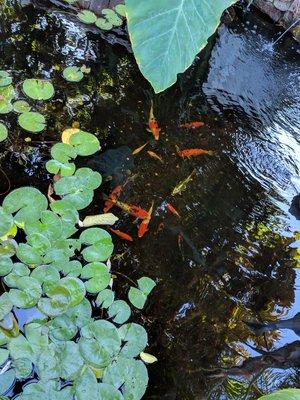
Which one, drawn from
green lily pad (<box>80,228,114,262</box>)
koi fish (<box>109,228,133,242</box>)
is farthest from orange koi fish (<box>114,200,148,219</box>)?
green lily pad (<box>80,228,114,262</box>)

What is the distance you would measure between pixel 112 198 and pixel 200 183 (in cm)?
49

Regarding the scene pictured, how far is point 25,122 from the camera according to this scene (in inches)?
91.6

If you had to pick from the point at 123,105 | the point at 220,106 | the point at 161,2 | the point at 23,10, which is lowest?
the point at 23,10

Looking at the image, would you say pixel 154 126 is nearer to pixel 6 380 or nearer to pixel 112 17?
pixel 112 17

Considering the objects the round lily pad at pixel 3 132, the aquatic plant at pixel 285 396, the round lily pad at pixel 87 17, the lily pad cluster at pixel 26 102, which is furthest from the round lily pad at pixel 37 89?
the aquatic plant at pixel 285 396

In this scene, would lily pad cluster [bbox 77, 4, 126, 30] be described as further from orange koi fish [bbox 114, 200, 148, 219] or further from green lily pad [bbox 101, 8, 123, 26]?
orange koi fish [bbox 114, 200, 148, 219]

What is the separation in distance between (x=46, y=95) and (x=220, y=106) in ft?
3.47

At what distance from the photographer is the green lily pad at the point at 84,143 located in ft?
7.44

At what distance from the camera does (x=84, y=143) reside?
90.0 inches

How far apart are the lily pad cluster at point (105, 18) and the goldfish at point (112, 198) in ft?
4.60

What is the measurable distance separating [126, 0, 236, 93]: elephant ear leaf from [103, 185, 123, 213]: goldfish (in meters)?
1.08

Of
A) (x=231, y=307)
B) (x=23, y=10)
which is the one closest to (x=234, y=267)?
(x=231, y=307)

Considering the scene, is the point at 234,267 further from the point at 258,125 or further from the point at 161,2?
the point at 161,2

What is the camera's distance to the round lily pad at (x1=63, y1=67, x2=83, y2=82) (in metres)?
2.68
